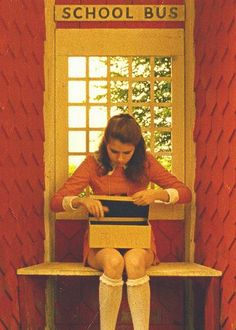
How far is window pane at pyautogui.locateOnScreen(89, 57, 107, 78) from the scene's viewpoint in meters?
3.84

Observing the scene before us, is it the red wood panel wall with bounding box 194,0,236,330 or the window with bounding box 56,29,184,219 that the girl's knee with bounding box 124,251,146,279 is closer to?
the red wood panel wall with bounding box 194,0,236,330

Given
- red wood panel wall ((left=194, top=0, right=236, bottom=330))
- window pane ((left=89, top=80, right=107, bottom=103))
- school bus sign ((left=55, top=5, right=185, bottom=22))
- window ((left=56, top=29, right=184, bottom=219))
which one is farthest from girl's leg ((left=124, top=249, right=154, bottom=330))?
school bus sign ((left=55, top=5, right=185, bottom=22))

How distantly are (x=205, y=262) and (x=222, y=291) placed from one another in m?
0.30

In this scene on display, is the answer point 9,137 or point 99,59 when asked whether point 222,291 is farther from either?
point 99,59

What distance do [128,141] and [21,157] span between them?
21.0 inches

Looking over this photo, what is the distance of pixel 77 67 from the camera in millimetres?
3836

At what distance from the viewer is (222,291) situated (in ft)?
10.6

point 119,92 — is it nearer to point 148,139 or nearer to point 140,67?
point 140,67

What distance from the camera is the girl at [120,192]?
3059mm

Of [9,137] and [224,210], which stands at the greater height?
[9,137]

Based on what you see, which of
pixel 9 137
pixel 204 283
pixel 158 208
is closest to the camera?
pixel 9 137

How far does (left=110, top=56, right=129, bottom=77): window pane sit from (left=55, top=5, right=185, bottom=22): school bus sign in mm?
240

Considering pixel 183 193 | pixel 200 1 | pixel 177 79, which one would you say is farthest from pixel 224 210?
pixel 200 1

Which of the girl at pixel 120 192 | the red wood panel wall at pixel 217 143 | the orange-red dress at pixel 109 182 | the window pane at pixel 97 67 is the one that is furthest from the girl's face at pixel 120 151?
the window pane at pixel 97 67
